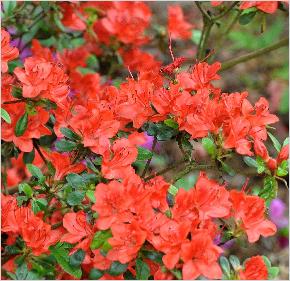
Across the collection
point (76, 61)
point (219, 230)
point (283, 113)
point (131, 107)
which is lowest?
point (283, 113)

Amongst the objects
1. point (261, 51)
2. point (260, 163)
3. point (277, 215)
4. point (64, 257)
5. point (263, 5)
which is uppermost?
point (263, 5)

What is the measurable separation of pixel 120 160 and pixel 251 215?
12.1 inches

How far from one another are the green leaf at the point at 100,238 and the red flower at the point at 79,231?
7 cm

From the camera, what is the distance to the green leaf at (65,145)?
1.71 metres

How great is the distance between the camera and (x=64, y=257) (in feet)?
5.58

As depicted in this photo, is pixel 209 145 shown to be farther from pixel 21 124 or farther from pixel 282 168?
pixel 21 124

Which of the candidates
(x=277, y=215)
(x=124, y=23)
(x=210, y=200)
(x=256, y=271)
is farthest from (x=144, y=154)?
(x=277, y=215)

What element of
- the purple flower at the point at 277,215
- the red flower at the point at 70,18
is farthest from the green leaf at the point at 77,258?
the purple flower at the point at 277,215

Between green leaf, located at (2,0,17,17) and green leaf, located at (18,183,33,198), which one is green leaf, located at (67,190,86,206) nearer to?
green leaf, located at (18,183,33,198)

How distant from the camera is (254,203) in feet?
5.16

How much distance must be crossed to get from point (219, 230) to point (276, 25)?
3.49 metres

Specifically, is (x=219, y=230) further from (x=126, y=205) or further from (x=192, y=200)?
(x=126, y=205)

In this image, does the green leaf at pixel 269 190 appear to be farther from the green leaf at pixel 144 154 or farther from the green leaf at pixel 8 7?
the green leaf at pixel 8 7

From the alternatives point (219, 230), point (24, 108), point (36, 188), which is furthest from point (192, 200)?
point (24, 108)
